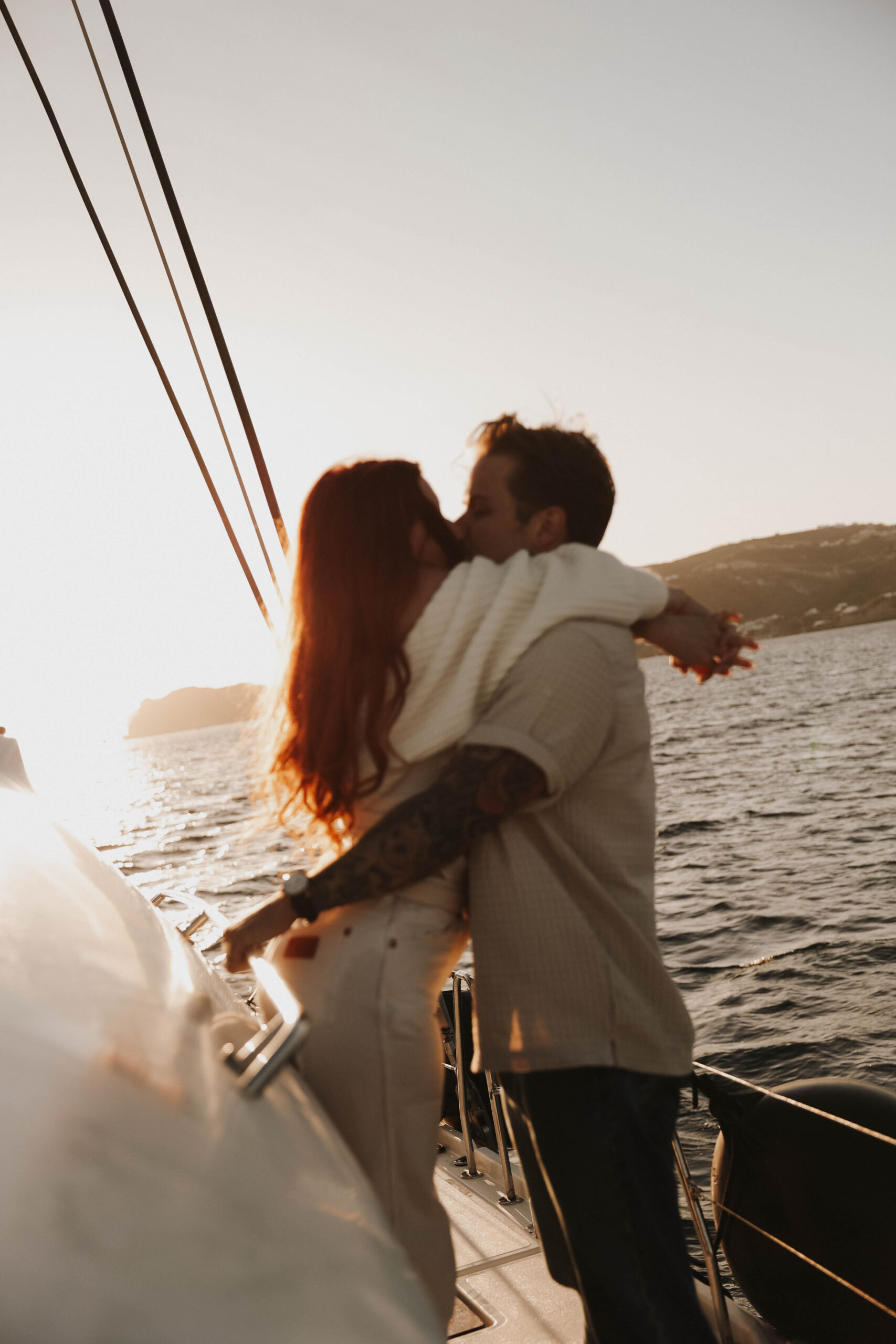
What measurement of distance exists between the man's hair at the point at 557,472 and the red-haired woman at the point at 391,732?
178mm

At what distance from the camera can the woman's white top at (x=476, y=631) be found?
1.53 metres

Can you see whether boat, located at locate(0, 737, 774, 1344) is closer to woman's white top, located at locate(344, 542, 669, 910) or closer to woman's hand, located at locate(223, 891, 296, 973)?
woman's hand, located at locate(223, 891, 296, 973)

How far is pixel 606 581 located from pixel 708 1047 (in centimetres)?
886

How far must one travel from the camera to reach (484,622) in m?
1.54

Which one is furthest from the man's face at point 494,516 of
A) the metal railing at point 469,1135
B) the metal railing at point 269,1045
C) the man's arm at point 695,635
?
the metal railing at point 469,1135

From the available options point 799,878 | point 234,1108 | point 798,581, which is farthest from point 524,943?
point 798,581

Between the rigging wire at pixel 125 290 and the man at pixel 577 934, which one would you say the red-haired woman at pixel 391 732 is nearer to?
the man at pixel 577 934

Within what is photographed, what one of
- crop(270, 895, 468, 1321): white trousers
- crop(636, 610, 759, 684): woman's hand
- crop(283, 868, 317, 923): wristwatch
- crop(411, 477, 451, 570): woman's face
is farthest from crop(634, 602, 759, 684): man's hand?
crop(283, 868, 317, 923): wristwatch

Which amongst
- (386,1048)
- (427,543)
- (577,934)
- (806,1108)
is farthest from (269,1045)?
(806,1108)

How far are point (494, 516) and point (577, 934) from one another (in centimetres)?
77

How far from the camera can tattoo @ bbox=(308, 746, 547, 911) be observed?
147 centimetres

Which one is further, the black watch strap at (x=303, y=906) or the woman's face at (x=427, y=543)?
the woman's face at (x=427, y=543)

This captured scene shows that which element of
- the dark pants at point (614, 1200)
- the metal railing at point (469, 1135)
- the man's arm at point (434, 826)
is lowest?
the metal railing at point (469, 1135)

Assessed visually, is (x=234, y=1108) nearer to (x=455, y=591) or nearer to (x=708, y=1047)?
(x=455, y=591)
